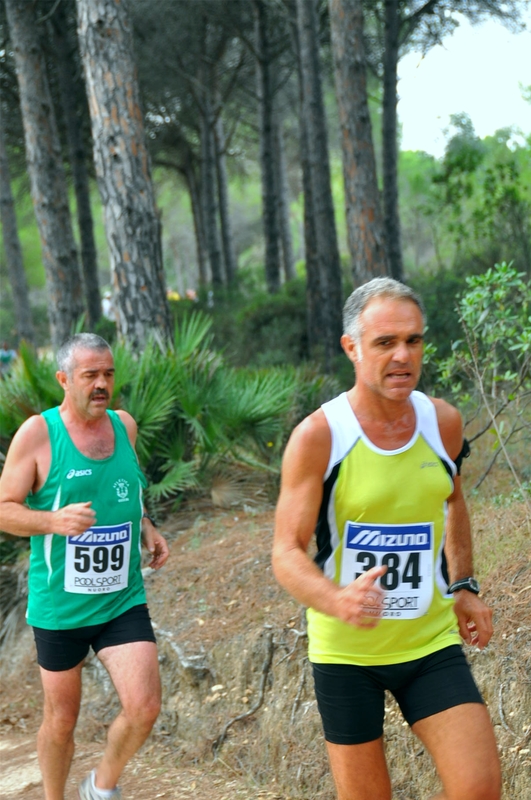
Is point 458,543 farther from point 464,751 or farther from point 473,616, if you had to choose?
point 464,751

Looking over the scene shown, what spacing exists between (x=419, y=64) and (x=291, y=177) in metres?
21.7

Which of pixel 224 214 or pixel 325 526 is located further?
pixel 224 214

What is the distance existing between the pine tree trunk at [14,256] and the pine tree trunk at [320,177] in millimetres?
6132

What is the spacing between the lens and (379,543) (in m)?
2.72

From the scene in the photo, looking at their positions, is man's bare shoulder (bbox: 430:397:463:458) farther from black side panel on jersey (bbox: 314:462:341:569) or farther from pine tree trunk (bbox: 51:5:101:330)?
pine tree trunk (bbox: 51:5:101:330)

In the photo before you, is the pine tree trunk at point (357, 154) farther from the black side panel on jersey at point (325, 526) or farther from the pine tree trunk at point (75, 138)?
the pine tree trunk at point (75, 138)

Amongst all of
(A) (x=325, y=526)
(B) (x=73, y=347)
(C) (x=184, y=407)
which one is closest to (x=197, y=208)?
(C) (x=184, y=407)

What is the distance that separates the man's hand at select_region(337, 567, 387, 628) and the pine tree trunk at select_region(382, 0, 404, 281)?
15.1 metres

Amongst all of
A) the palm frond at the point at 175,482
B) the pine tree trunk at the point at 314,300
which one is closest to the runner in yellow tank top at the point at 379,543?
the palm frond at the point at 175,482

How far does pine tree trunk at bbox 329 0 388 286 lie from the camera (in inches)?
Result: 410

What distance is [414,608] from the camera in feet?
9.09

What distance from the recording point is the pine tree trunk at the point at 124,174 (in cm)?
905

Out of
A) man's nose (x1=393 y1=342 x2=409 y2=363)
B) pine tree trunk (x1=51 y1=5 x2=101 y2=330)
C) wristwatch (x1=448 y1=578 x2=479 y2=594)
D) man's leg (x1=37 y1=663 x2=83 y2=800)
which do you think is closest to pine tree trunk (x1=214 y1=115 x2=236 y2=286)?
pine tree trunk (x1=51 y1=5 x2=101 y2=330)

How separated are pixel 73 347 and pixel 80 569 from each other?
3.17 ft
